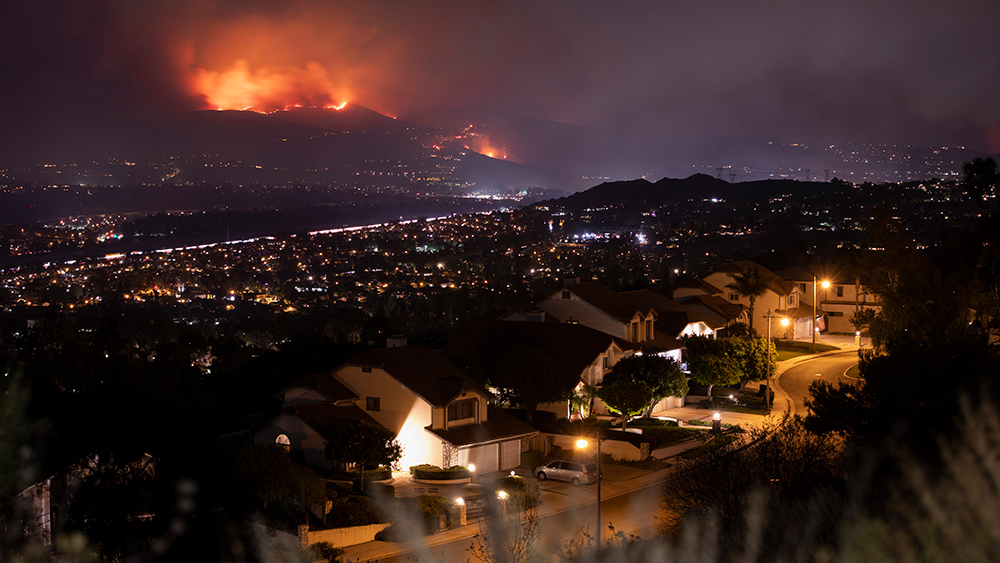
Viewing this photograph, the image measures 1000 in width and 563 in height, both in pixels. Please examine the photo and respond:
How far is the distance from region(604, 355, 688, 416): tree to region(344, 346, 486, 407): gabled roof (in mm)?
7308

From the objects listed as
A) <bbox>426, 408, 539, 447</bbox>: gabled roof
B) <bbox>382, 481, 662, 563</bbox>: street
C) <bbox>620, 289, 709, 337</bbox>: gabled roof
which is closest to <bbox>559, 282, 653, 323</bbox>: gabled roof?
<bbox>620, 289, 709, 337</bbox>: gabled roof

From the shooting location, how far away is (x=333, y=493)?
85.3 feet

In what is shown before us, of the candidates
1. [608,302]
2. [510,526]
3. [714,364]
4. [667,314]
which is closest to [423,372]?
[510,526]

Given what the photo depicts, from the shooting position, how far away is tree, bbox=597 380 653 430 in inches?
1380

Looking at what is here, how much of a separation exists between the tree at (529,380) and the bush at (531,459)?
3.34 metres

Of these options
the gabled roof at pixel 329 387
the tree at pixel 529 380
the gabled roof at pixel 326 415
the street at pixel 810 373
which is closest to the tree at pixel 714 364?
the street at pixel 810 373

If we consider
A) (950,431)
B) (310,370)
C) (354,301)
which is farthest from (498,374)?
(354,301)

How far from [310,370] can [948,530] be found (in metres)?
36.8

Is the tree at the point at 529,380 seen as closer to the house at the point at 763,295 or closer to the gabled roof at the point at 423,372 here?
the gabled roof at the point at 423,372

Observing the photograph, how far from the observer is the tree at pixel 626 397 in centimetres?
3506

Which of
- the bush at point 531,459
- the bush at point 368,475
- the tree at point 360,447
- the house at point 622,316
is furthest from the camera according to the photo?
the house at point 622,316

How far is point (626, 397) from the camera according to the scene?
35.1m

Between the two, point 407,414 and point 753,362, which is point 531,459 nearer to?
point 407,414

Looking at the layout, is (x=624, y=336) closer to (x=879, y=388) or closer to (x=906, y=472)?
(x=879, y=388)
